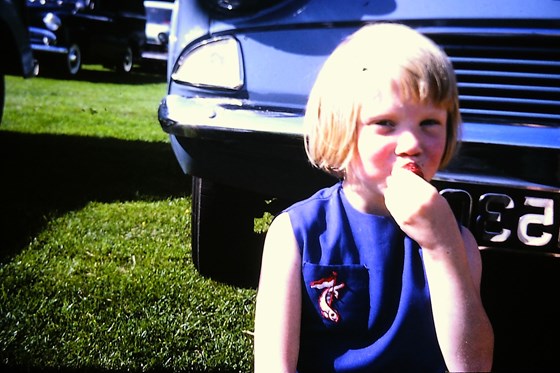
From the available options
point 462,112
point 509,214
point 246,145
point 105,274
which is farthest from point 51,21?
point 509,214

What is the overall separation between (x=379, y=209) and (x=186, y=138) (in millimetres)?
948

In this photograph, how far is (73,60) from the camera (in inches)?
411

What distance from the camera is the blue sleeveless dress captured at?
3.60ft

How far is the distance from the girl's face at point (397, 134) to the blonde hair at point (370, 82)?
14 mm

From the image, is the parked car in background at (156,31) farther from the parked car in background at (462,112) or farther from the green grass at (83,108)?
the parked car in background at (462,112)

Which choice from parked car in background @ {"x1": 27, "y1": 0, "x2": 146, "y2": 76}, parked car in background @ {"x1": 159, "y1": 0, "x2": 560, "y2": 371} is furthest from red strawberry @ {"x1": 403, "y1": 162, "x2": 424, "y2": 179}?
parked car in background @ {"x1": 27, "y1": 0, "x2": 146, "y2": 76}

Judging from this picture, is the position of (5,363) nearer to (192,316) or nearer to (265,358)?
(192,316)

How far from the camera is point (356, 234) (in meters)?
1.14

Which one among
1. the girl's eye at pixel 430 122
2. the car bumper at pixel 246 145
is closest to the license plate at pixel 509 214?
the car bumper at pixel 246 145

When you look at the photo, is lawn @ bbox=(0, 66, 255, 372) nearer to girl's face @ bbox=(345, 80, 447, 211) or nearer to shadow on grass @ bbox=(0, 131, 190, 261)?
shadow on grass @ bbox=(0, 131, 190, 261)

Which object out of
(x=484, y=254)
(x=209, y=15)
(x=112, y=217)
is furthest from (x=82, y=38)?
(x=484, y=254)

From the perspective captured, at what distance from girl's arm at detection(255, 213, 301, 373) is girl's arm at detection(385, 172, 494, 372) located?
0.67ft

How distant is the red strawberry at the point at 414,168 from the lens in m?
1.03

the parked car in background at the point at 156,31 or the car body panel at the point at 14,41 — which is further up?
the car body panel at the point at 14,41
